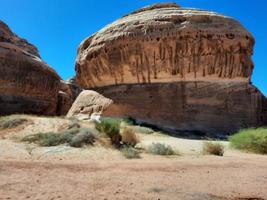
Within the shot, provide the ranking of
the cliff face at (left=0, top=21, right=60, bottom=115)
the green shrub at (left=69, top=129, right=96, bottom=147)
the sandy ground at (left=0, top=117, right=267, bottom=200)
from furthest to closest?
the cliff face at (left=0, top=21, right=60, bottom=115), the green shrub at (left=69, top=129, right=96, bottom=147), the sandy ground at (left=0, top=117, right=267, bottom=200)

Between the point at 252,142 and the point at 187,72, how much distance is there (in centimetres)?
429

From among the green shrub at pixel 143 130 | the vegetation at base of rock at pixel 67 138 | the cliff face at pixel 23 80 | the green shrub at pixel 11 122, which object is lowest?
the green shrub at pixel 143 130

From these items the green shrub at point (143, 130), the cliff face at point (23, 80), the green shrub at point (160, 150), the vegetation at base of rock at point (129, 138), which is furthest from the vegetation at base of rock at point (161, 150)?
the cliff face at point (23, 80)

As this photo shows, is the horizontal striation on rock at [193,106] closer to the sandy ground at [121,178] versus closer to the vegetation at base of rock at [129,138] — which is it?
the vegetation at base of rock at [129,138]

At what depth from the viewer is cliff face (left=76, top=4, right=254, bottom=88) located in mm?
11477

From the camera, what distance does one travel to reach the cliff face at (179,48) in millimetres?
11477

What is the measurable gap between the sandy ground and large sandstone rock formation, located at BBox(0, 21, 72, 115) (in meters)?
12.6

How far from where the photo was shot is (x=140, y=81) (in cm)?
1205

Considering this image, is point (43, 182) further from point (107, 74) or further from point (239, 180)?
point (107, 74)

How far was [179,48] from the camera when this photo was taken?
1148cm

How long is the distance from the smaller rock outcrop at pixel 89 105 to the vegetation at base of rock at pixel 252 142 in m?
5.45

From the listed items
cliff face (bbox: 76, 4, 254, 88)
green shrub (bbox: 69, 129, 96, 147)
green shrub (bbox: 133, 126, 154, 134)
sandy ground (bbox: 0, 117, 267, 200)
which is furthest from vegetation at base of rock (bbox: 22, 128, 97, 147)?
cliff face (bbox: 76, 4, 254, 88)

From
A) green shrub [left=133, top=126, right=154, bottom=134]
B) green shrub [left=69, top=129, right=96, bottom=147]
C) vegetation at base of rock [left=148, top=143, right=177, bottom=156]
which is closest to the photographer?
vegetation at base of rock [left=148, top=143, right=177, bottom=156]

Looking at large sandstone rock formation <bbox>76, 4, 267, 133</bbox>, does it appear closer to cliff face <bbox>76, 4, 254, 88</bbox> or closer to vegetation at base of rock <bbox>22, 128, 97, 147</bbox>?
cliff face <bbox>76, 4, 254, 88</bbox>
